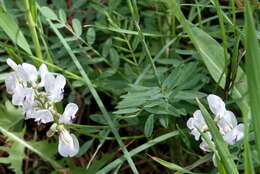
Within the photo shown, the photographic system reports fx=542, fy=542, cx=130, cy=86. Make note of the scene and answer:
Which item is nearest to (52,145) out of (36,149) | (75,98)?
(36,149)

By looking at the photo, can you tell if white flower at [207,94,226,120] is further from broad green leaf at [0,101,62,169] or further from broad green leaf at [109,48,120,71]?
broad green leaf at [0,101,62,169]

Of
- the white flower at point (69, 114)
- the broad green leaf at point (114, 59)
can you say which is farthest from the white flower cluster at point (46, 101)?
the broad green leaf at point (114, 59)

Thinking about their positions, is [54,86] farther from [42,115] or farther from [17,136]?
[17,136]

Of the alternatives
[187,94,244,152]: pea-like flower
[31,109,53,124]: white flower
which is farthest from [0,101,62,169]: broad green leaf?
[187,94,244,152]: pea-like flower

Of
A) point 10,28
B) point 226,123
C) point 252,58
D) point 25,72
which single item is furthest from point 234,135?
point 10,28

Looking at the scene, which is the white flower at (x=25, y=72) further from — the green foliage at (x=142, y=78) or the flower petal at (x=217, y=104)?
the flower petal at (x=217, y=104)

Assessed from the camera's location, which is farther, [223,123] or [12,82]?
[12,82]
